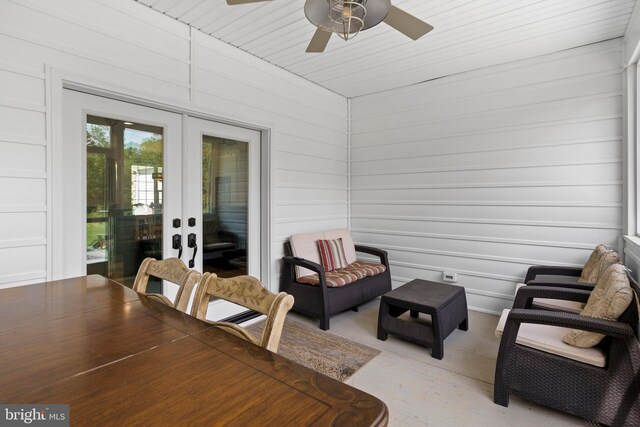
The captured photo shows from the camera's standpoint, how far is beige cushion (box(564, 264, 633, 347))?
183 centimetres

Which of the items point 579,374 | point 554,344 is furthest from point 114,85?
point 579,374

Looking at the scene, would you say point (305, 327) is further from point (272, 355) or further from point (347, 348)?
point (272, 355)

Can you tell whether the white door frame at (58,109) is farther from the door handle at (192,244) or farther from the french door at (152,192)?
the door handle at (192,244)

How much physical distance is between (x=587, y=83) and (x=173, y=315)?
407 cm

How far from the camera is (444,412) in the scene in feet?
6.68

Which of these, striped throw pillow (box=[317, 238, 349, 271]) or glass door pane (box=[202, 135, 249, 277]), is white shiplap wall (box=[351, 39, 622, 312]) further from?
glass door pane (box=[202, 135, 249, 277])

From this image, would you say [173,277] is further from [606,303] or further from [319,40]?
[606,303]

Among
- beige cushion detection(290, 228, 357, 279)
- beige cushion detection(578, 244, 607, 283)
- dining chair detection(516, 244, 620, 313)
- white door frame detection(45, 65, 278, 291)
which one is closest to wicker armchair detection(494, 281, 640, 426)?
dining chair detection(516, 244, 620, 313)

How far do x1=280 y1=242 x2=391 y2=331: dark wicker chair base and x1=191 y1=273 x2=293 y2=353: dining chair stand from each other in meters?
1.96

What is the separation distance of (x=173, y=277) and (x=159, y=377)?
2.81 ft

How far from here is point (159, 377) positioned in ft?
2.75

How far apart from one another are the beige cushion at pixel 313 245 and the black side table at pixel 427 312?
988 mm

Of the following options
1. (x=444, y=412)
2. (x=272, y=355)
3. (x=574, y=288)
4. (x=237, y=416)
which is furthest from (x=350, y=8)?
(x=574, y=288)

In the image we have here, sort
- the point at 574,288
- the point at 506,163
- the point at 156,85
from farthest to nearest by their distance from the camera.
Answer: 1. the point at 506,163
2. the point at 156,85
3. the point at 574,288
